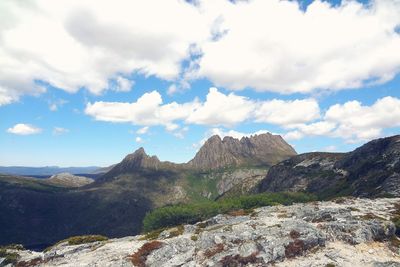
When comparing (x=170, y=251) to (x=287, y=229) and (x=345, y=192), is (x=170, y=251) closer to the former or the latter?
(x=287, y=229)

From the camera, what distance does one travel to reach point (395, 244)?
4791cm

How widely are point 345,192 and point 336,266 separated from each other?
141 metres

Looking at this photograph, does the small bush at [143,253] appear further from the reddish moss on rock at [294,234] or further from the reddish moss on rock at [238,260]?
the reddish moss on rock at [294,234]

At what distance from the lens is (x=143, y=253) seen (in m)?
50.0

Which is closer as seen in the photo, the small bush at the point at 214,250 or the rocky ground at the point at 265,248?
the rocky ground at the point at 265,248

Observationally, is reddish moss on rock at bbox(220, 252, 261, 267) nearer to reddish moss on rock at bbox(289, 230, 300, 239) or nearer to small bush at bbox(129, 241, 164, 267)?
reddish moss on rock at bbox(289, 230, 300, 239)

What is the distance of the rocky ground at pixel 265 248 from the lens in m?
43.4

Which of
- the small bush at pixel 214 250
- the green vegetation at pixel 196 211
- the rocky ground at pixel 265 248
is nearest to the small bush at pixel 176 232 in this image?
the rocky ground at pixel 265 248

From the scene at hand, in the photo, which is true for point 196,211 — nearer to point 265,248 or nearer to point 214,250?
point 214,250

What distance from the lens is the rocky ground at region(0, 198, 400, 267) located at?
4344cm

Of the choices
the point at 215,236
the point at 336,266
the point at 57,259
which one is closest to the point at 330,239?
the point at 336,266

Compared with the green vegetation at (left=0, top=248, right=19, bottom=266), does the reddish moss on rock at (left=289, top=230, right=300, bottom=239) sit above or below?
above

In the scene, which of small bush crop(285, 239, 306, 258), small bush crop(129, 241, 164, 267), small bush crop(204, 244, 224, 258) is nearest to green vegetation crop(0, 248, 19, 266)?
small bush crop(129, 241, 164, 267)

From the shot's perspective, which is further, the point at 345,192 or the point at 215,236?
the point at 345,192
